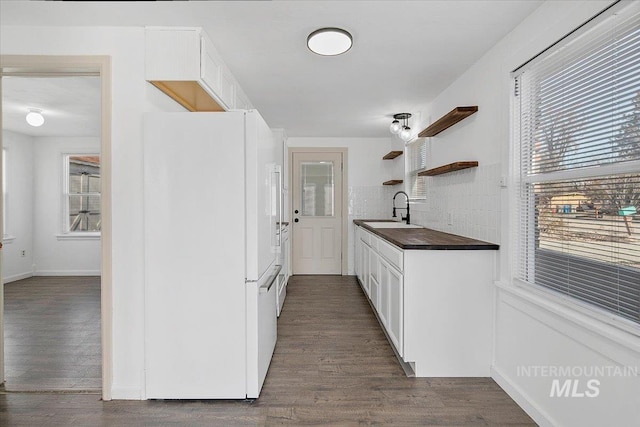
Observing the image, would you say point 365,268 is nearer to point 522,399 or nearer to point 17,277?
point 522,399

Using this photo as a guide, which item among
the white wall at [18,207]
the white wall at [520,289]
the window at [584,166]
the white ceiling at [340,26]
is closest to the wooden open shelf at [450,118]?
the white wall at [520,289]

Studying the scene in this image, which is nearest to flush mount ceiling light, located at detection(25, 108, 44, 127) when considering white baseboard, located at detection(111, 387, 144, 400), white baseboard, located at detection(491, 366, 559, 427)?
white baseboard, located at detection(111, 387, 144, 400)

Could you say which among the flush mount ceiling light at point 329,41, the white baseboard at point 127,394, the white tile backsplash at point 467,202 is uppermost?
the flush mount ceiling light at point 329,41

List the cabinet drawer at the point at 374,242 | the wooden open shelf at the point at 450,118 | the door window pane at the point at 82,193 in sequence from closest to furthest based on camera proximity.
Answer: the wooden open shelf at the point at 450,118
the cabinet drawer at the point at 374,242
the door window pane at the point at 82,193

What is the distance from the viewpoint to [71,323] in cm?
348

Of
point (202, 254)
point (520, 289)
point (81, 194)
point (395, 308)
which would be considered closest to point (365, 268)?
point (395, 308)

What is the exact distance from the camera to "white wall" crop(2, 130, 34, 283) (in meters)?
5.33

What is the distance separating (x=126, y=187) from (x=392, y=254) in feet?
6.29

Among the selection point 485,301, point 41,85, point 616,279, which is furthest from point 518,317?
point 41,85

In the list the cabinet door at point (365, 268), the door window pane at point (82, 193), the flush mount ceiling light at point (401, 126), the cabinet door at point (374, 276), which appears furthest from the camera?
the door window pane at point (82, 193)

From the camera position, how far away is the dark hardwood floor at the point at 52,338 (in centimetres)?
237

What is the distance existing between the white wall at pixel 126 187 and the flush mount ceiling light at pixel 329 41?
1064 millimetres

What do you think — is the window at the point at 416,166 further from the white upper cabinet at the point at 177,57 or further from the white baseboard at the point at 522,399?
the white upper cabinet at the point at 177,57

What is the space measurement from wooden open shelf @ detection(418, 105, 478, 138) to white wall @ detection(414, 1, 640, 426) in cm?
6
